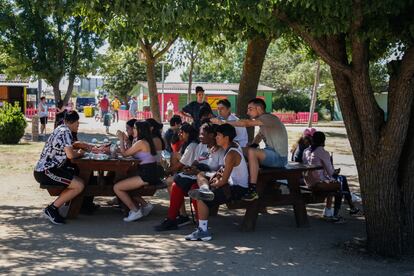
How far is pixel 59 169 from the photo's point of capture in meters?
7.77

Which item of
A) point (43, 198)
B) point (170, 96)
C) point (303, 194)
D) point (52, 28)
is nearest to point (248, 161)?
point (303, 194)

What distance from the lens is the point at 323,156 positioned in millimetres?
8125

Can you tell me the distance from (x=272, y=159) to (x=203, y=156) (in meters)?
0.95

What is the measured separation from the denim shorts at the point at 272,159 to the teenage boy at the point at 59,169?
2464 millimetres

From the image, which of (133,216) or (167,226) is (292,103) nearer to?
(133,216)

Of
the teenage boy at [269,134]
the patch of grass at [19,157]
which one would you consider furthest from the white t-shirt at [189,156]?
the patch of grass at [19,157]

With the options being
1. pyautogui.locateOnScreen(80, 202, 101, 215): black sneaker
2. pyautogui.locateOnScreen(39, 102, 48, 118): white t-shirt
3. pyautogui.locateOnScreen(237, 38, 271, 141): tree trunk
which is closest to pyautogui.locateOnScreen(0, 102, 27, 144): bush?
pyautogui.locateOnScreen(39, 102, 48, 118): white t-shirt

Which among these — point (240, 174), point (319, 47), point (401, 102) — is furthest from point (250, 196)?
point (401, 102)

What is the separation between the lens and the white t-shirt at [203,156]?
25.1ft

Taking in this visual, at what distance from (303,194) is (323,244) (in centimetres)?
116

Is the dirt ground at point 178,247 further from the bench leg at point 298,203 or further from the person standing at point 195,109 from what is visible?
the person standing at point 195,109

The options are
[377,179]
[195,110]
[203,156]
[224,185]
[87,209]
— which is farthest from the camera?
[195,110]

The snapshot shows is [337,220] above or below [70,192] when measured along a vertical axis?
below

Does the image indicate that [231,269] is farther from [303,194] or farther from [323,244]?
[303,194]
